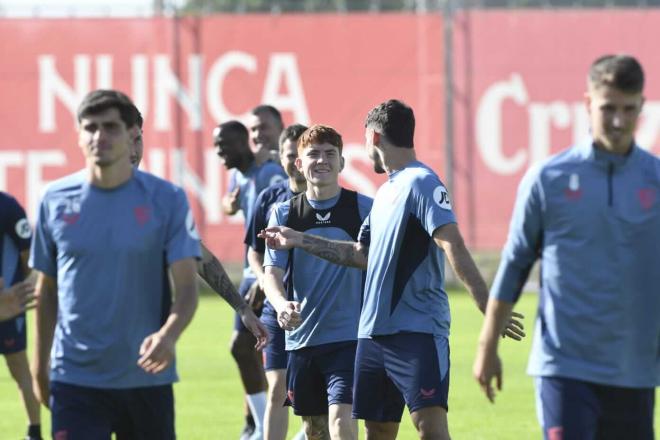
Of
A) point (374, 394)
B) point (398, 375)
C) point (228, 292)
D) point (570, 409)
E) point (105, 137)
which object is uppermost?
point (105, 137)

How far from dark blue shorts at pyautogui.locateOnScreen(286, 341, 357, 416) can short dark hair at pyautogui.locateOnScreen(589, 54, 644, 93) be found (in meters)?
3.68

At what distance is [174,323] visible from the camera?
22.3ft

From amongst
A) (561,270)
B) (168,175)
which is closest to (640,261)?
(561,270)

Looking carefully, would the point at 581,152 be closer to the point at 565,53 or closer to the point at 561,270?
the point at 561,270

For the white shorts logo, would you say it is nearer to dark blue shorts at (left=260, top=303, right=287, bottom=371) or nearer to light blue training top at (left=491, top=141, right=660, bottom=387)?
dark blue shorts at (left=260, top=303, right=287, bottom=371)

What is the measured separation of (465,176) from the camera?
29547mm

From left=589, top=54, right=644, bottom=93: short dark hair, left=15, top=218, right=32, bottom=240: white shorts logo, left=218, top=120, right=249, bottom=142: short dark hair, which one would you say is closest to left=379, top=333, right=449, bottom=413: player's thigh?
left=589, top=54, right=644, bottom=93: short dark hair

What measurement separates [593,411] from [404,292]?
2.15m

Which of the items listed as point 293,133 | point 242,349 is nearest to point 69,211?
point 293,133

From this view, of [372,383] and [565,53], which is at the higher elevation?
[565,53]

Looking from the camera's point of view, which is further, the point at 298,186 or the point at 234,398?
the point at 234,398

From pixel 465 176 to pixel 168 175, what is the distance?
5.63 meters

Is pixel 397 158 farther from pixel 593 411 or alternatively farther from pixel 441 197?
pixel 593 411

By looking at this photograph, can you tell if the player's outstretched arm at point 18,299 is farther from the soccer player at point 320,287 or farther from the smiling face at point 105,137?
the soccer player at point 320,287
